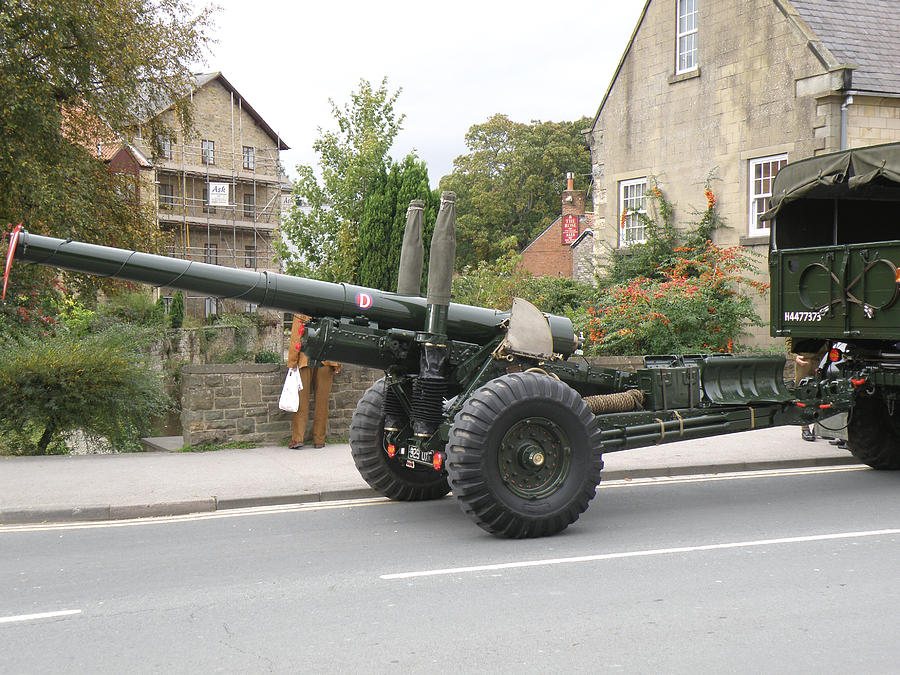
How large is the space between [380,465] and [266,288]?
2.27 meters

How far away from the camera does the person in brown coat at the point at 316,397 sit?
11961mm

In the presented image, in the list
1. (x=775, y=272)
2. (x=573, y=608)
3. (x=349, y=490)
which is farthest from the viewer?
(x=775, y=272)

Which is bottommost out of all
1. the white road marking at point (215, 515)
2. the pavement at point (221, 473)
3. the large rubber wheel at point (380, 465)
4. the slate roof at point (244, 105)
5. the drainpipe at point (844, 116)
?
the white road marking at point (215, 515)

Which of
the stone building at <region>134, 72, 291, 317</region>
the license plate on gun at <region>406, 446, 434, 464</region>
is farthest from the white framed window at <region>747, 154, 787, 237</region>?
the stone building at <region>134, 72, 291, 317</region>

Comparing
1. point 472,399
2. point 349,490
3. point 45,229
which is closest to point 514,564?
point 472,399

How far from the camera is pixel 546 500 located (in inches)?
288

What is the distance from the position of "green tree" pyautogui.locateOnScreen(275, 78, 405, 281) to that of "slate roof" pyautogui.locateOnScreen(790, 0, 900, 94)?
1260 centimetres

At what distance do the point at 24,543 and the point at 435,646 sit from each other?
430 cm

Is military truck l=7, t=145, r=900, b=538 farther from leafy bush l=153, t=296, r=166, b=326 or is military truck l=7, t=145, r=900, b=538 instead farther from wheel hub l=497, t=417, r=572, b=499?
leafy bush l=153, t=296, r=166, b=326

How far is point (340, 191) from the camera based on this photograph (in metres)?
28.0

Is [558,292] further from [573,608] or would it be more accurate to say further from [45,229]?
[573,608]

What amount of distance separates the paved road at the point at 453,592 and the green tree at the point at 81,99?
847cm

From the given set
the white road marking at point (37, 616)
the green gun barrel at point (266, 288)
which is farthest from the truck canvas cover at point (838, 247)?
the white road marking at point (37, 616)

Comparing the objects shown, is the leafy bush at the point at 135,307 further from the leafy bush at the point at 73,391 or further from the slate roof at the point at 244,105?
the leafy bush at the point at 73,391
